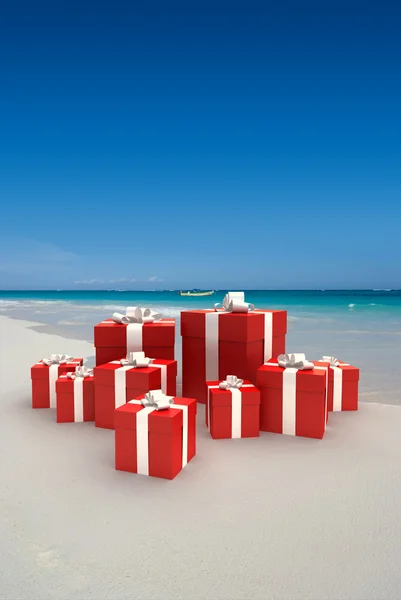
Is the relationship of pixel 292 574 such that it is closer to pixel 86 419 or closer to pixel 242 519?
pixel 242 519

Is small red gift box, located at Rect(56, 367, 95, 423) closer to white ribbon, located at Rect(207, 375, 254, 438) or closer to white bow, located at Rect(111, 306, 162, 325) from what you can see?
white bow, located at Rect(111, 306, 162, 325)

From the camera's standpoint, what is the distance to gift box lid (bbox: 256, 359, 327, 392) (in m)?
2.32

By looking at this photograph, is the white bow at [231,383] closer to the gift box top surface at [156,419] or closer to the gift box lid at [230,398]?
the gift box lid at [230,398]

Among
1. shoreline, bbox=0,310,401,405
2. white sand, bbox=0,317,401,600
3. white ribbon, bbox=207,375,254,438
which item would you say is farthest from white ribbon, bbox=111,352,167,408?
shoreline, bbox=0,310,401,405

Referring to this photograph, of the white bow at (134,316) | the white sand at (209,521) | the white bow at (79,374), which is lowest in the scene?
the white sand at (209,521)

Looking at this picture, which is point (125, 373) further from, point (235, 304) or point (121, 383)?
point (235, 304)

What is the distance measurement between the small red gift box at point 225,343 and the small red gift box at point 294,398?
0.32 m

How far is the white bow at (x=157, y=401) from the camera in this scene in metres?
1.96

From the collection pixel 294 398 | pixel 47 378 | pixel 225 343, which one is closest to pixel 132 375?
pixel 225 343

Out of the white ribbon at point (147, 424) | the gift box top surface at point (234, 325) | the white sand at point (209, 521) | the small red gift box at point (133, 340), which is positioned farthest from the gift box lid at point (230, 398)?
the small red gift box at point (133, 340)

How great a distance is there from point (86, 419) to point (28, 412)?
1.66ft

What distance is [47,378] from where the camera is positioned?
292cm

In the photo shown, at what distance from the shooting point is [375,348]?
19.3 feet

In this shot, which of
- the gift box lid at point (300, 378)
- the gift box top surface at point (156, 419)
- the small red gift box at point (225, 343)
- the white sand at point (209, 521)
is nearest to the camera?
the white sand at point (209, 521)
